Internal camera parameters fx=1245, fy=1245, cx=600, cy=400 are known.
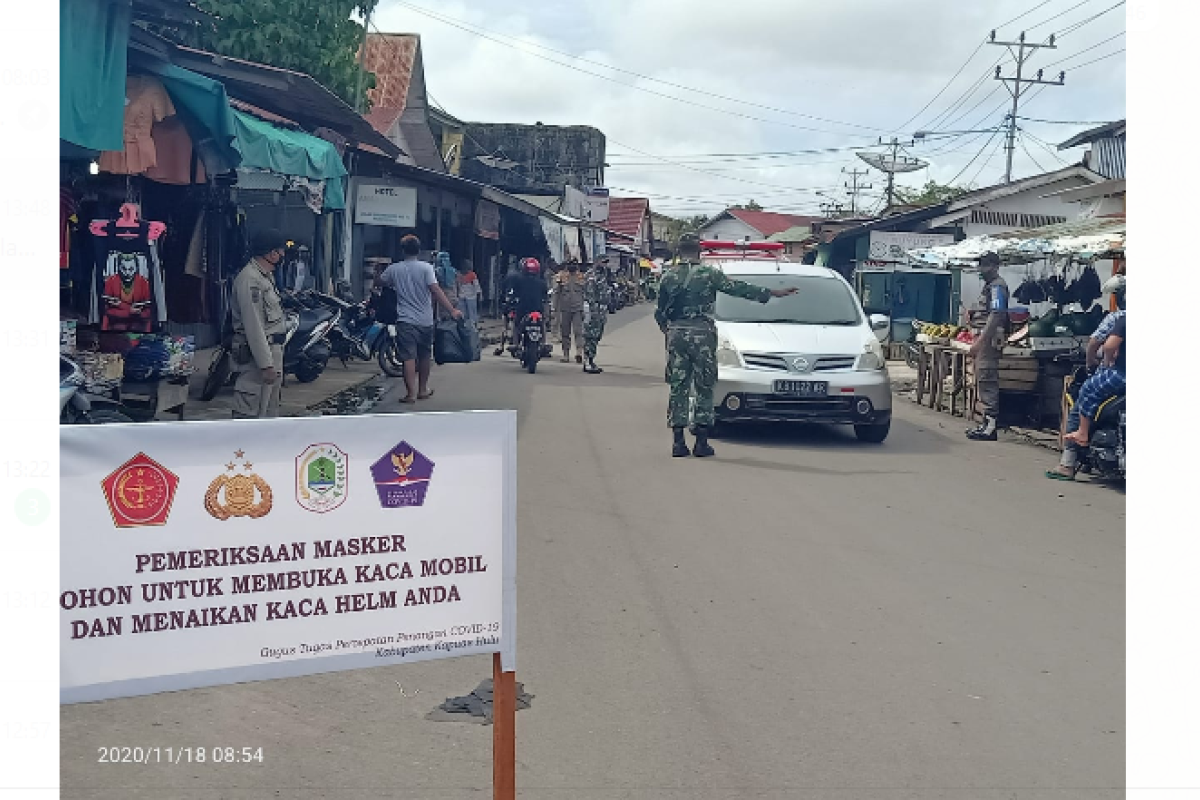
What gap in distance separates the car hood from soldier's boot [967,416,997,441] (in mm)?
1668

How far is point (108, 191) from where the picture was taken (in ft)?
38.7

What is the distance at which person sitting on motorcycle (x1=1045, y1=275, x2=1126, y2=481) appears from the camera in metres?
9.63

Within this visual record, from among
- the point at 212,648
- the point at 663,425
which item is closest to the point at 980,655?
the point at 212,648

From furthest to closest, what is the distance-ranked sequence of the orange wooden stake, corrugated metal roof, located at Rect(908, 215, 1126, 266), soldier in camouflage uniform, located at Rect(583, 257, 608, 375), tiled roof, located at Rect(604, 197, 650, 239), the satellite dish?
tiled roof, located at Rect(604, 197, 650, 239) < the satellite dish < soldier in camouflage uniform, located at Rect(583, 257, 608, 375) < corrugated metal roof, located at Rect(908, 215, 1126, 266) < the orange wooden stake

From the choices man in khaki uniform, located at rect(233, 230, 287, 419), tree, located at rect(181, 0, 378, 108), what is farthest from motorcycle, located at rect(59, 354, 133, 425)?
tree, located at rect(181, 0, 378, 108)

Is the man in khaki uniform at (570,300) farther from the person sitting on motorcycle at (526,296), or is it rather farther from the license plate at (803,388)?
the license plate at (803,388)

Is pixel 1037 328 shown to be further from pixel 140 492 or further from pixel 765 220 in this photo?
pixel 765 220

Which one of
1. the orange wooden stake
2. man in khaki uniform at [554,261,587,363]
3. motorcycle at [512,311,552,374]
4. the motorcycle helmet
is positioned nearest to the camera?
the orange wooden stake

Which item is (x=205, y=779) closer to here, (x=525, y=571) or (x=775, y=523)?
(x=525, y=571)

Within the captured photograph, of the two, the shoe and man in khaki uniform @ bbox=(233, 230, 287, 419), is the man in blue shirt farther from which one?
the shoe

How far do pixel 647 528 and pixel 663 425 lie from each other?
503 cm

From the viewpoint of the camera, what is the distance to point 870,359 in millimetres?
11578

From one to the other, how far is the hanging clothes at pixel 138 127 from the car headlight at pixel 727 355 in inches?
202

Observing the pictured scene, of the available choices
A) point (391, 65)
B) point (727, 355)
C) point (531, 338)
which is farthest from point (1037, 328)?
point (391, 65)
